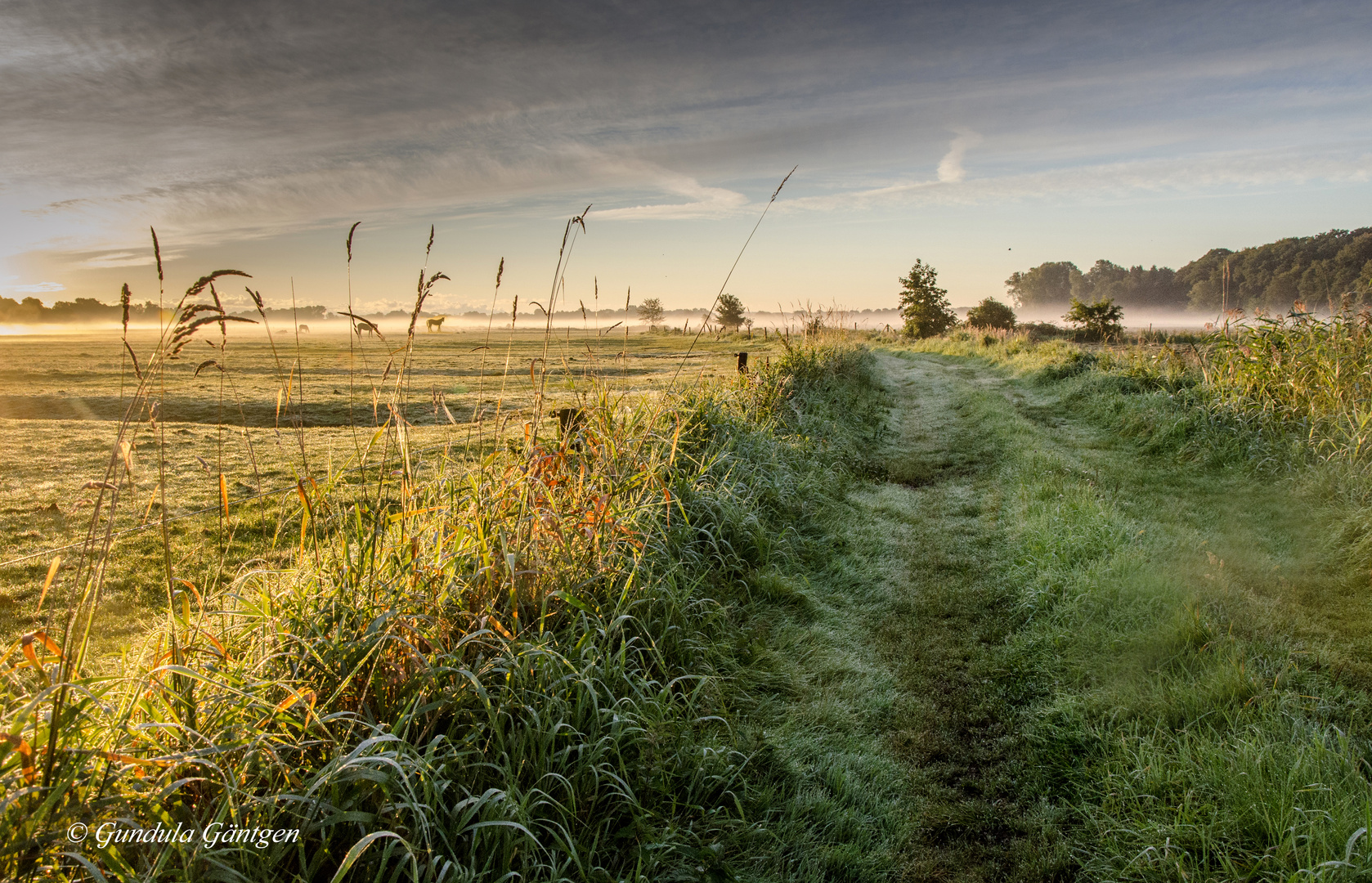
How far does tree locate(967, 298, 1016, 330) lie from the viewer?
142ft

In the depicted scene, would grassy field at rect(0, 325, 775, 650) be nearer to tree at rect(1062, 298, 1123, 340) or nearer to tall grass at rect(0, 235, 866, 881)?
tall grass at rect(0, 235, 866, 881)

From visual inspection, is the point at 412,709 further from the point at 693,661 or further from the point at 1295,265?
the point at 1295,265

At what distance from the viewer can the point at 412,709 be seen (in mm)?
2068

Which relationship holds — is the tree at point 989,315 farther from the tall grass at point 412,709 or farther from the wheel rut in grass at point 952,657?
the tall grass at point 412,709

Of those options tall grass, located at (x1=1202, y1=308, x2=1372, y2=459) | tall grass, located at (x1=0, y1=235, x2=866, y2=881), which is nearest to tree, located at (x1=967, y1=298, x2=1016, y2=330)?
tall grass, located at (x1=1202, y1=308, x2=1372, y2=459)

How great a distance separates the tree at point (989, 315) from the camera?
43.2 m

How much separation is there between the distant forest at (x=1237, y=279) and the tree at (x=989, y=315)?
310 inches

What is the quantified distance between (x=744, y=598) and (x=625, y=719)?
199 centimetres

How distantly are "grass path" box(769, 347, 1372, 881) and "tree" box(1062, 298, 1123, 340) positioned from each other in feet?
99.6

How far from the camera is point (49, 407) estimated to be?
1269 cm

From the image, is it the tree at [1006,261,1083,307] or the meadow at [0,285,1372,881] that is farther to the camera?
the tree at [1006,261,1083,307]

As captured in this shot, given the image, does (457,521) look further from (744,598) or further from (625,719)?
(744,598)

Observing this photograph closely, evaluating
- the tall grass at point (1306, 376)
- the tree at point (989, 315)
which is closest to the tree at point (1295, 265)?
the tree at point (989, 315)

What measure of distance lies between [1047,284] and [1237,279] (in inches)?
2916
